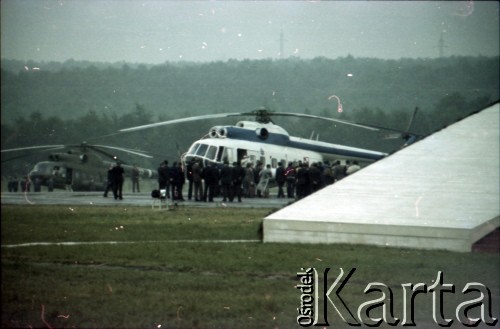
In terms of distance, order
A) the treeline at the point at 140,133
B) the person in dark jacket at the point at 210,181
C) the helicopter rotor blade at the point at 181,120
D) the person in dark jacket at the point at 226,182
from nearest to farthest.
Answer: the treeline at the point at 140,133 < the helicopter rotor blade at the point at 181,120 < the person in dark jacket at the point at 210,181 < the person in dark jacket at the point at 226,182

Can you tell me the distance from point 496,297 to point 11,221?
7.60 ft

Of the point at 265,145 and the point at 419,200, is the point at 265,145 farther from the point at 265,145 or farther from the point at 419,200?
the point at 419,200

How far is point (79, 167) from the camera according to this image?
11.4 ft

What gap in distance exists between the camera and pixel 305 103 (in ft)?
12.6

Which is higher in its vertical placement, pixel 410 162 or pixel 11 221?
pixel 410 162

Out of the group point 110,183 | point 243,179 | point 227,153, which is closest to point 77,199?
point 110,183

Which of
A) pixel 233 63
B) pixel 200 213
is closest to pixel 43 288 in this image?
pixel 200 213

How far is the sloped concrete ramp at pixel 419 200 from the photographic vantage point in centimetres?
413

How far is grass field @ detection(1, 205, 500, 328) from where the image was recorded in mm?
3619

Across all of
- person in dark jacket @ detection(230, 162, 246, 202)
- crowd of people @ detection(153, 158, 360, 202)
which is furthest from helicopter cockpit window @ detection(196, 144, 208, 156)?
person in dark jacket @ detection(230, 162, 246, 202)

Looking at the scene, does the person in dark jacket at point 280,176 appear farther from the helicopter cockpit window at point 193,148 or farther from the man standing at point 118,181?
the man standing at point 118,181

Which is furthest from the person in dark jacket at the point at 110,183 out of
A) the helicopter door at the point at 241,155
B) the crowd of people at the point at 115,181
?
the helicopter door at the point at 241,155

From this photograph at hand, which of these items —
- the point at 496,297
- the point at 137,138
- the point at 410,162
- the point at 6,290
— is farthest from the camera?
the point at 410,162

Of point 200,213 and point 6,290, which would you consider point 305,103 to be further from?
point 6,290
